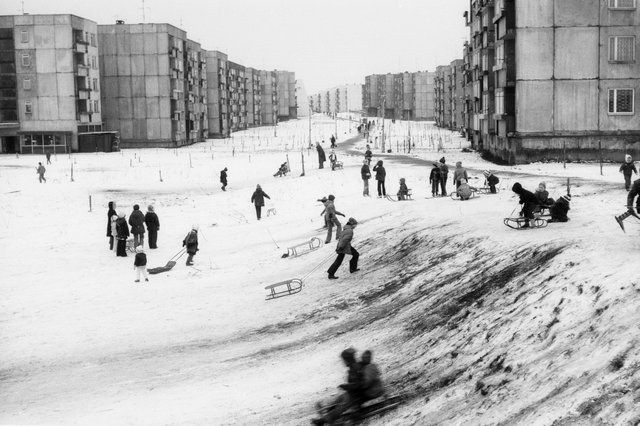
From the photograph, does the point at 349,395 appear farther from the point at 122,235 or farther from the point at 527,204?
the point at 122,235

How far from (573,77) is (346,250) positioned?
29619 mm

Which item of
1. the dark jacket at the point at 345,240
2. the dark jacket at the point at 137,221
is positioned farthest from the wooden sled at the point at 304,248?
the dark jacket at the point at 137,221

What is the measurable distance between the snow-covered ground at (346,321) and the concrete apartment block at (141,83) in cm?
5461

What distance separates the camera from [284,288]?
70.0 feet

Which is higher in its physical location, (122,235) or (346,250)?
(346,250)

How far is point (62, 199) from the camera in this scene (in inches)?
1635

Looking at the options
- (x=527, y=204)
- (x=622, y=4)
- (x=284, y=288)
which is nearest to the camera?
(x=527, y=204)

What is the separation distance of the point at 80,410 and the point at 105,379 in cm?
165

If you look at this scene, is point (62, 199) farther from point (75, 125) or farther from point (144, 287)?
point (75, 125)

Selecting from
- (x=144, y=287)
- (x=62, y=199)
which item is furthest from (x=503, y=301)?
(x=62, y=199)

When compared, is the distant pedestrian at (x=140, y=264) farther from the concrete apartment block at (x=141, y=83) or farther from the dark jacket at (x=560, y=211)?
the concrete apartment block at (x=141, y=83)

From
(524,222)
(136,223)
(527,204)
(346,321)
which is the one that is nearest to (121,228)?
(136,223)

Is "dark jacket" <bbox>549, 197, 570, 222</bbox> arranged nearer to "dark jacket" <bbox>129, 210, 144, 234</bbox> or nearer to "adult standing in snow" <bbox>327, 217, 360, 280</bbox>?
"adult standing in snow" <bbox>327, 217, 360, 280</bbox>

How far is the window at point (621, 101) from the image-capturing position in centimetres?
4447
